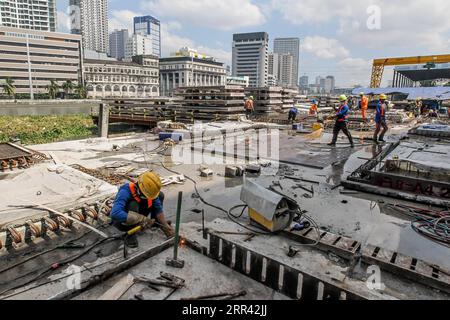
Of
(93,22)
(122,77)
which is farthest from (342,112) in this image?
(93,22)

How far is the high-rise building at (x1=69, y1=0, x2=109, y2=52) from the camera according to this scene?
11894 centimetres

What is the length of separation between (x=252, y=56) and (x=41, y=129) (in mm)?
106795

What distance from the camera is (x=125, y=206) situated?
348 centimetres

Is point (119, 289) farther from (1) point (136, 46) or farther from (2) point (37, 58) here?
(1) point (136, 46)

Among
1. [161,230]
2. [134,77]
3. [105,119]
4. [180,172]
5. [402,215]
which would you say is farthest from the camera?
[134,77]

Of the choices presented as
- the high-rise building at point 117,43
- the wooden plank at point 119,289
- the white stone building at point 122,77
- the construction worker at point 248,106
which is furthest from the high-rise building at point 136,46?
the wooden plank at point 119,289

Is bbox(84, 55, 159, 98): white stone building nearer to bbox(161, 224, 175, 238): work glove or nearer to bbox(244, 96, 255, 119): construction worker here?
bbox(244, 96, 255, 119): construction worker

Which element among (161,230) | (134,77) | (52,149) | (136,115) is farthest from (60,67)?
(161,230)

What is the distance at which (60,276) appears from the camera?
287cm

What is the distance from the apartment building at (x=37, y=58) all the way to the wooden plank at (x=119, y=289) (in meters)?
74.4

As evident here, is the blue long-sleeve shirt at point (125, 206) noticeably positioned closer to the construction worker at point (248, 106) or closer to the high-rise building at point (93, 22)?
the construction worker at point (248, 106)

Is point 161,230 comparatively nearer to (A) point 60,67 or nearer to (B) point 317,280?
(B) point 317,280

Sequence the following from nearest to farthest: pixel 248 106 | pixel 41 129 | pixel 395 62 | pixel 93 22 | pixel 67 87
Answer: pixel 248 106 < pixel 41 129 < pixel 395 62 < pixel 67 87 < pixel 93 22

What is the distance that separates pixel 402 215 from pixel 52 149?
886cm
